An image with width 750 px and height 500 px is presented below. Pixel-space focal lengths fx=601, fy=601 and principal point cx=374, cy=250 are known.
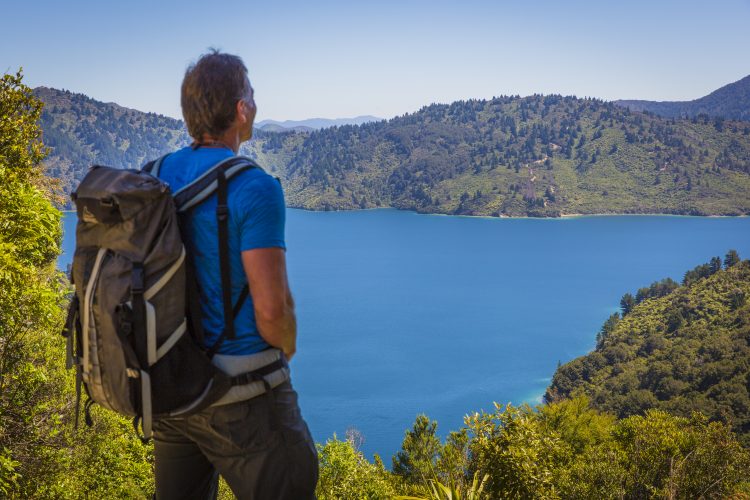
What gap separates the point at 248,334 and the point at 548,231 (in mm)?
127145

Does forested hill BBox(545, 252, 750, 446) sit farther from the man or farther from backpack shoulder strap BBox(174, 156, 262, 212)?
backpack shoulder strap BBox(174, 156, 262, 212)

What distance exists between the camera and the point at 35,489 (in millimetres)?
5504

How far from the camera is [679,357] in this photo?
43.4 metres

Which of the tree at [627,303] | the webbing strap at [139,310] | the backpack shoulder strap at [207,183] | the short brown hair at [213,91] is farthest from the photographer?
the tree at [627,303]

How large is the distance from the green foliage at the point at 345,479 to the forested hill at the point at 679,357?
81.1ft

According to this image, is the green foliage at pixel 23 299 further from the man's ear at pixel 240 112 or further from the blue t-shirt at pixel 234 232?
the man's ear at pixel 240 112

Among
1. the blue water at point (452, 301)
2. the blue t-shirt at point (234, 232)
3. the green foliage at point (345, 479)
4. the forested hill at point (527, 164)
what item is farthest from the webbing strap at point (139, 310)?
the forested hill at point (527, 164)

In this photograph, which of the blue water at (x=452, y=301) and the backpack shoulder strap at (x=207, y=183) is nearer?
the backpack shoulder strap at (x=207, y=183)

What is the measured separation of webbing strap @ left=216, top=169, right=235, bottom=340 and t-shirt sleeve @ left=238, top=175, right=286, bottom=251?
0.13 feet

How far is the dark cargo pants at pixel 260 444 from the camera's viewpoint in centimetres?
155

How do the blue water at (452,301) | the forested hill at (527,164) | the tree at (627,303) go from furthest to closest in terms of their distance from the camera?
the forested hill at (527,164)
the tree at (627,303)
the blue water at (452,301)

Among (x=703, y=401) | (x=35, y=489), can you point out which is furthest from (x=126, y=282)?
(x=703, y=401)

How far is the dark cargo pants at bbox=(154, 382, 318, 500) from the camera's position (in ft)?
5.09

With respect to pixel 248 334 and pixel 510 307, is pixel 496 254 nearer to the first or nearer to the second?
pixel 510 307
